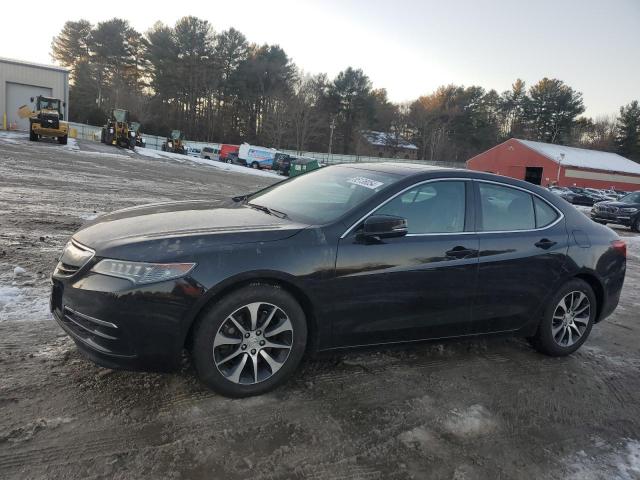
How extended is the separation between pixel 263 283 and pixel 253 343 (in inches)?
15.6

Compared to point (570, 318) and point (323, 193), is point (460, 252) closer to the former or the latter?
point (323, 193)

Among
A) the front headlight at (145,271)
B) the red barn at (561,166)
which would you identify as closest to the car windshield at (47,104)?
the front headlight at (145,271)

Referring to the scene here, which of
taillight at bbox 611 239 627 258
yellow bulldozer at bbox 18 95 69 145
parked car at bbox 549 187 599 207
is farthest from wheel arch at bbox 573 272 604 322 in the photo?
parked car at bbox 549 187 599 207

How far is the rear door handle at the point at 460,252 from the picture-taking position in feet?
12.2

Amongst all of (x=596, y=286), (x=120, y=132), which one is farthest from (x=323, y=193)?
(x=120, y=132)

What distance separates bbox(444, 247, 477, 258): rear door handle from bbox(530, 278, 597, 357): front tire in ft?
3.54

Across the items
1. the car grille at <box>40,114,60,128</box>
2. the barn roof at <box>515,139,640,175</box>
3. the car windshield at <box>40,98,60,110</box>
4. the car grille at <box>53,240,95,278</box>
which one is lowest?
the car grille at <box>53,240,95,278</box>

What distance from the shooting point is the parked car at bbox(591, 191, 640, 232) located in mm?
18156

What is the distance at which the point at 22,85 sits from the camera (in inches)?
1834

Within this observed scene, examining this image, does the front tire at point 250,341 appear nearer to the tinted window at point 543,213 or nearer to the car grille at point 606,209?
the tinted window at point 543,213

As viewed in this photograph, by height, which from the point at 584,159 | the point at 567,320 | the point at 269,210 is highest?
the point at 584,159

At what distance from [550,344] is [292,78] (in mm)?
75698

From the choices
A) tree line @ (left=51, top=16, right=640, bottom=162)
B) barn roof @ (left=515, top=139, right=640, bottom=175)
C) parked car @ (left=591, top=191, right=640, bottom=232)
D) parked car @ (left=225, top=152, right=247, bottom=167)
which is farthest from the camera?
tree line @ (left=51, top=16, right=640, bottom=162)

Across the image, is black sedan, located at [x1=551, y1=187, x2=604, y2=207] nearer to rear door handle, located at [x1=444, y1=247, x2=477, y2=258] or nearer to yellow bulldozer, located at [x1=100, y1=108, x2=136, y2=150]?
yellow bulldozer, located at [x1=100, y1=108, x2=136, y2=150]
